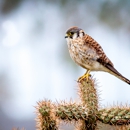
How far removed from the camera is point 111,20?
48.2 feet

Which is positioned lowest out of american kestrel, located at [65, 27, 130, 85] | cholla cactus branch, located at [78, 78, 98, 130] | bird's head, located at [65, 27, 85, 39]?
cholla cactus branch, located at [78, 78, 98, 130]

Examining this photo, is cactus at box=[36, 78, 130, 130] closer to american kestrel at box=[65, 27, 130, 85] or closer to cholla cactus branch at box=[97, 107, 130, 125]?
cholla cactus branch at box=[97, 107, 130, 125]

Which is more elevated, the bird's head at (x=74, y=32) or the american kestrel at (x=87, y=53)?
the bird's head at (x=74, y=32)

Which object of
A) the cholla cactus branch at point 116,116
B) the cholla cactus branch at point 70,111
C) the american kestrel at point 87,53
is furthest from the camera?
the american kestrel at point 87,53

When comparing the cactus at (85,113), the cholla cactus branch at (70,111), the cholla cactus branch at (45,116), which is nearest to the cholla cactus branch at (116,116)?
the cactus at (85,113)

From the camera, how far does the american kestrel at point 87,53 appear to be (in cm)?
532

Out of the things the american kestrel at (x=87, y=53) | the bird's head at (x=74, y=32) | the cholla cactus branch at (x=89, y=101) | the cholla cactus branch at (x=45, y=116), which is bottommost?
the cholla cactus branch at (x=45, y=116)

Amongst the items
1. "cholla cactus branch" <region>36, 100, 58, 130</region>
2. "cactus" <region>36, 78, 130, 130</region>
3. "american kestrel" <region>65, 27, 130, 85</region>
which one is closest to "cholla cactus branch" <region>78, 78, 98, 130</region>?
"cactus" <region>36, 78, 130, 130</region>

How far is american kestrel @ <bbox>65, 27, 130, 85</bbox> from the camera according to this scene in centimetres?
532

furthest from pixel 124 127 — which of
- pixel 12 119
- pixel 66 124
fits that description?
pixel 12 119

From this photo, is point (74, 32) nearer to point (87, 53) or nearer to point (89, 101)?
point (87, 53)

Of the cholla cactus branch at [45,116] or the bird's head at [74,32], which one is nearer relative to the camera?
the cholla cactus branch at [45,116]

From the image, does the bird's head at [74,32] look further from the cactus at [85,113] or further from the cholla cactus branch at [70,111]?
the cholla cactus branch at [70,111]

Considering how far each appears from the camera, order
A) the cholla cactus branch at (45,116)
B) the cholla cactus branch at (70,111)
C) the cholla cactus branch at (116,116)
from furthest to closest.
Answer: the cholla cactus branch at (116,116)
the cholla cactus branch at (70,111)
the cholla cactus branch at (45,116)
